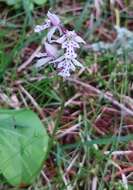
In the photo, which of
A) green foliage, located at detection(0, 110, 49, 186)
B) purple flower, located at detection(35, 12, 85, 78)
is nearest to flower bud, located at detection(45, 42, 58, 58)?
purple flower, located at detection(35, 12, 85, 78)

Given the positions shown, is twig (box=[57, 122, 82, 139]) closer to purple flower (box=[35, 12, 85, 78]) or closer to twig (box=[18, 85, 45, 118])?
twig (box=[18, 85, 45, 118])

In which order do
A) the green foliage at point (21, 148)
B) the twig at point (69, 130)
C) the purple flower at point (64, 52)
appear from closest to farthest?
1. the purple flower at point (64, 52)
2. the green foliage at point (21, 148)
3. the twig at point (69, 130)

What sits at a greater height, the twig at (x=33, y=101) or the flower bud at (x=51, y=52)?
the flower bud at (x=51, y=52)

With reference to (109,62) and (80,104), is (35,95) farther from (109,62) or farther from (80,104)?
(109,62)

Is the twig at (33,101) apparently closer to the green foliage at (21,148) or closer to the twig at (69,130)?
the twig at (69,130)

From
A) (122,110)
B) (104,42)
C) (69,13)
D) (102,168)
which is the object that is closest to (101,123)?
(122,110)

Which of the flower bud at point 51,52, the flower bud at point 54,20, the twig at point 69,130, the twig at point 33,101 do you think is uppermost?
the flower bud at point 54,20

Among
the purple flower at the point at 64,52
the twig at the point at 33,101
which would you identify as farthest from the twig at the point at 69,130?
the purple flower at the point at 64,52

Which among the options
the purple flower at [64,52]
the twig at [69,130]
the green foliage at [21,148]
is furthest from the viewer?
the twig at [69,130]

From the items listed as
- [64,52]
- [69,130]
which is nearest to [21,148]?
[69,130]
